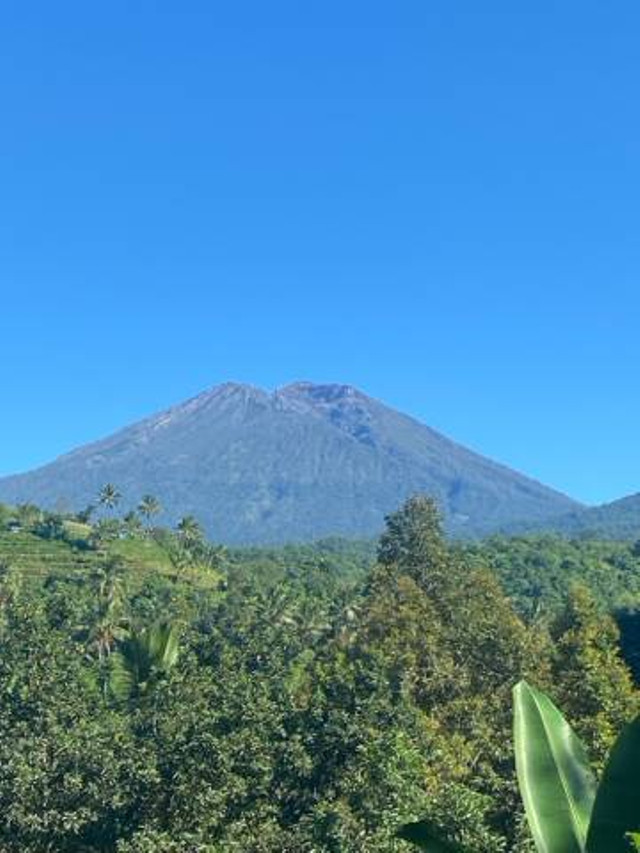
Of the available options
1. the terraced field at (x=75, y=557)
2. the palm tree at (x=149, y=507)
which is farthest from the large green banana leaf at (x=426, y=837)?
the palm tree at (x=149, y=507)

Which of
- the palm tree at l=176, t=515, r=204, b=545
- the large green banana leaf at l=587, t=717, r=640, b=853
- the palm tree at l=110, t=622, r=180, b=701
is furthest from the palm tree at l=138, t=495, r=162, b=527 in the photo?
the large green banana leaf at l=587, t=717, r=640, b=853

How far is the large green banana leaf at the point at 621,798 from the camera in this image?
394cm

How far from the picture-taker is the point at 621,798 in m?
3.95

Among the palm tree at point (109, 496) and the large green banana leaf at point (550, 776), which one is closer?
the large green banana leaf at point (550, 776)

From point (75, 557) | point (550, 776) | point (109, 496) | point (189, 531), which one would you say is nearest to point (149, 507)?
point (109, 496)

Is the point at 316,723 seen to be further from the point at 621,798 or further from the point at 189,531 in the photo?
the point at 189,531

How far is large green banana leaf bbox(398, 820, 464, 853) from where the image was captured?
13.5 feet

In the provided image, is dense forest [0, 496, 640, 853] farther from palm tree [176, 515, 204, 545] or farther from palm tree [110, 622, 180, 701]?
palm tree [176, 515, 204, 545]

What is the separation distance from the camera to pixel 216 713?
2517cm

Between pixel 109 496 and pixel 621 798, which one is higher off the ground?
pixel 109 496

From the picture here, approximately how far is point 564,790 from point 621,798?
0.34 meters

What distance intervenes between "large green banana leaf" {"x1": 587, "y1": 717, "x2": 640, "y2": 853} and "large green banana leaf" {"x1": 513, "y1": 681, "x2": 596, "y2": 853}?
0.69 ft

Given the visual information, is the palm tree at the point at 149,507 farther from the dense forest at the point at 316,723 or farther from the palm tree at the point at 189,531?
the dense forest at the point at 316,723

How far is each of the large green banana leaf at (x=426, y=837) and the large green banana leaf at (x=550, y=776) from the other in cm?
38
